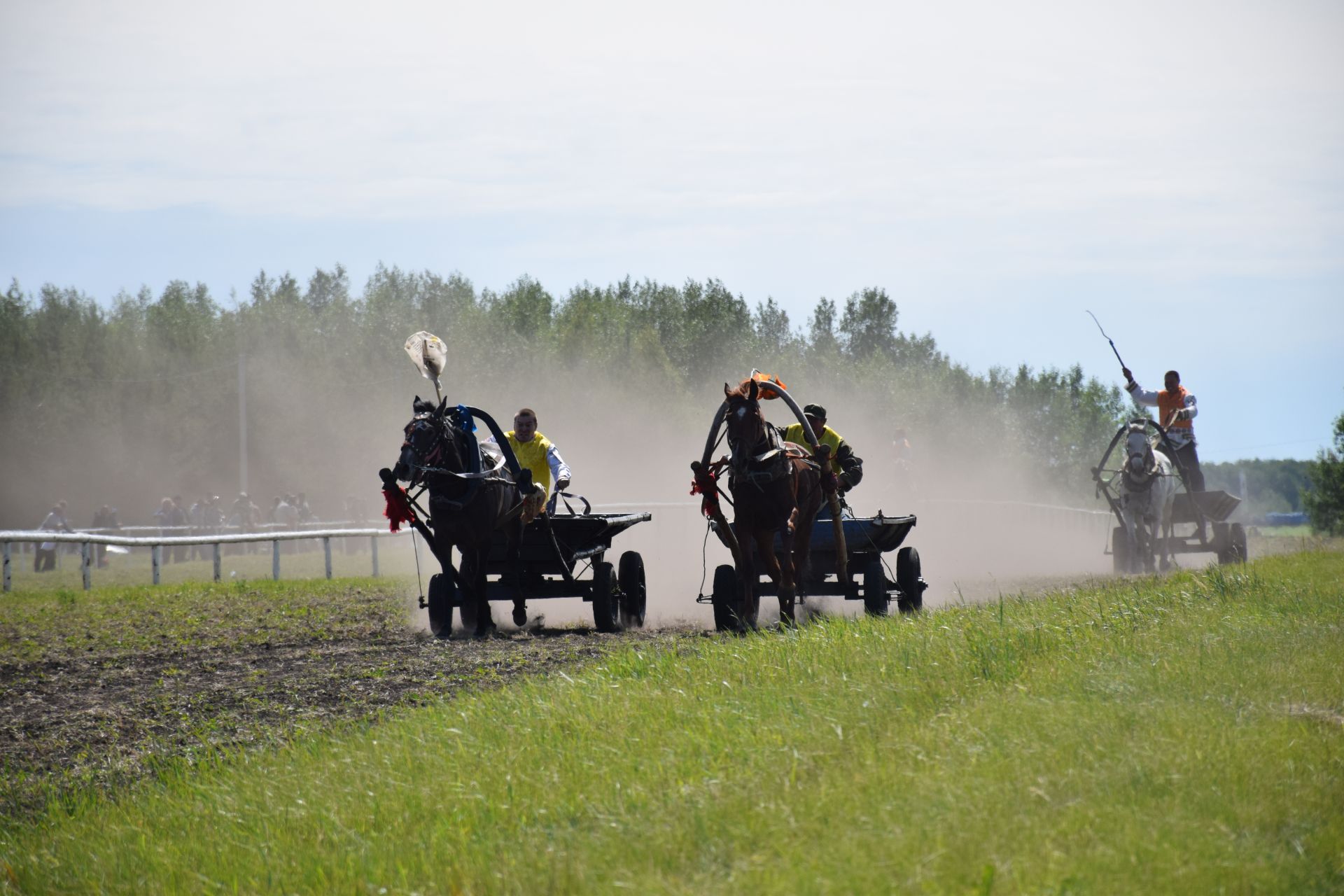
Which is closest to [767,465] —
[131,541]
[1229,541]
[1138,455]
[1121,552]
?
[1138,455]

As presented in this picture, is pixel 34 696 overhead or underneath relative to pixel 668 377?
underneath

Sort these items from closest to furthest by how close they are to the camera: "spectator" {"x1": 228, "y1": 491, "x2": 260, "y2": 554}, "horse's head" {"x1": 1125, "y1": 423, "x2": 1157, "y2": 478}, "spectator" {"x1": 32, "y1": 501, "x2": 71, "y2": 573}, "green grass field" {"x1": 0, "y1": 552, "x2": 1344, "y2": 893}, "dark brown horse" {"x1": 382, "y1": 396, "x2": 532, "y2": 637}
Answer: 1. "green grass field" {"x1": 0, "y1": 552, "x2": 1344, "y2": 893}
2. "dark brown horse" {"x1": 382, "y1": 396, "x2": 532, "y2": 637}
3. "horse's head" {"x1": 1125, "y1": 423, "x2": 1157, "y2": 478}
4. "spectator" {"x1": 32, "y1": 501, "x2": 71, "y2": 573}
5. "spectator" {"x1": 228, "y1": 491, "x2": 260, "y2": 554}

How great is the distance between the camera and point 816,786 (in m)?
5.93

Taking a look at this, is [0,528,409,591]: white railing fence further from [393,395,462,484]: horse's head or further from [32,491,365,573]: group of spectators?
[32,491,365,573]: group of spectators

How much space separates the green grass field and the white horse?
11168 mm

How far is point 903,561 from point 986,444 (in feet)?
258

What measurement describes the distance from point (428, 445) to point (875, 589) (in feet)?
14.8

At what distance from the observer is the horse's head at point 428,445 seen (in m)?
13.4

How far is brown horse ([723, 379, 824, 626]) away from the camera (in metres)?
12.4

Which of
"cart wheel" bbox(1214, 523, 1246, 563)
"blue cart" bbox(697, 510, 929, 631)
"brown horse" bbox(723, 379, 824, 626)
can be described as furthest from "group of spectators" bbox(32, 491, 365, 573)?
"brown horse" bbox(723, 379, 824, 626)

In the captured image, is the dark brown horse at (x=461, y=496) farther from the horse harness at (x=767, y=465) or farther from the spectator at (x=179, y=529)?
the spectator at (x=179, y=529)

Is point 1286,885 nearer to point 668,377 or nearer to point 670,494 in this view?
point 670,494

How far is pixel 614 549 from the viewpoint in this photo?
26.4 m

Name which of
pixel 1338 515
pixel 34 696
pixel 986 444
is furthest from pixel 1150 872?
pixel 986 444
